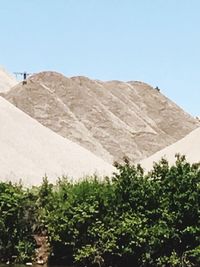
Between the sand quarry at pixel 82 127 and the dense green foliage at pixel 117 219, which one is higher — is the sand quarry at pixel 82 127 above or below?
above

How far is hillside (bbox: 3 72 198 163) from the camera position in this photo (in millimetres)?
78000

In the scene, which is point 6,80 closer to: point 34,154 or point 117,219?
point 34,154

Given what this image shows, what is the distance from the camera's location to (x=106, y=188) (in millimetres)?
26719

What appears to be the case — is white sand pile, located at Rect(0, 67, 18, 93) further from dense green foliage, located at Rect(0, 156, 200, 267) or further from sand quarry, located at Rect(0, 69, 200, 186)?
dense green foliage, located at Rect(0, 156, 200, 267)

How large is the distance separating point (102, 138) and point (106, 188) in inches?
2133

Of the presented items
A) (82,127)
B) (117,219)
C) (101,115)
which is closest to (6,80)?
(101,115)

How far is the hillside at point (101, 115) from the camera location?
7800 cm

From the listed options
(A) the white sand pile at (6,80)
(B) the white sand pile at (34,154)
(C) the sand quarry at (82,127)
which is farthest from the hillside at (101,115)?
(A) the white sand pile at (6,80)

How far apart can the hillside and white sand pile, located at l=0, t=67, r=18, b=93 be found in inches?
1201

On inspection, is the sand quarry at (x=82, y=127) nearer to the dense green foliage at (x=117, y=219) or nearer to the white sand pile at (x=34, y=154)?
the white sand pile at (x=34, y=154)

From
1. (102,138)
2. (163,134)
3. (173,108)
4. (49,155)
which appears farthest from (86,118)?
(49,155)

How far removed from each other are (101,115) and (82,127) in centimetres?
678

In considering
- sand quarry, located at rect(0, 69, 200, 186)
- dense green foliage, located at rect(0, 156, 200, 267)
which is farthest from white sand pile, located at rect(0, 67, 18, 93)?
dense green foliage, located at rect(0, 156, 200, 267)

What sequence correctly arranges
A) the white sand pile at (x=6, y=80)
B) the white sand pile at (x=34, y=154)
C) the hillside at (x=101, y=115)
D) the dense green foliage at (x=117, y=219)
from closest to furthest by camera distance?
the dense green foliage at (x=117, y=219)
the white sand pile at (x=34, y=154)
the hillside at (x=101, y=115)
the white sand pile at (x=6, y=80)
